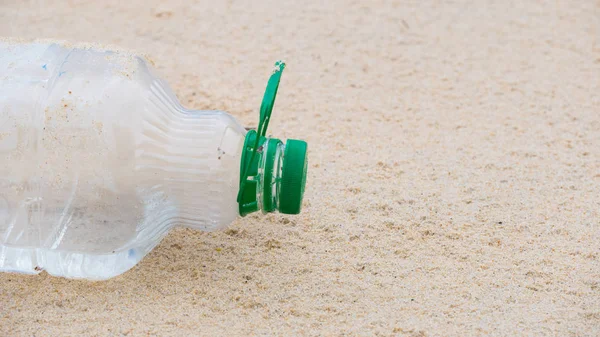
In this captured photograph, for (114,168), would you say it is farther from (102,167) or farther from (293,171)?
(293,171)

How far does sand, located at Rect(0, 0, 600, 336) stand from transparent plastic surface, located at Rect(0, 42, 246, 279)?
0.25 feet

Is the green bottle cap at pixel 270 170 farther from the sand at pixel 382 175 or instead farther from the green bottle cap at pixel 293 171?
the sand at pixel 382 175

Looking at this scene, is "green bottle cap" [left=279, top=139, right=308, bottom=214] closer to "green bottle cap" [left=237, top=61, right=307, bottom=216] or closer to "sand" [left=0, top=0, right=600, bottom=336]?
"green bottle cap" [left=237, top=61, right=307, bottom=216]

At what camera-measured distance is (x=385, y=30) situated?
2.61m

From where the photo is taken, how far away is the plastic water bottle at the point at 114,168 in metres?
1.39

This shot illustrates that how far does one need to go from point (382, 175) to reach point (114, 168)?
26.9 inches

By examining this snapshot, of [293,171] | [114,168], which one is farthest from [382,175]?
[114,168]

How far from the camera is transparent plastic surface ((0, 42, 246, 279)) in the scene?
1.40 meters

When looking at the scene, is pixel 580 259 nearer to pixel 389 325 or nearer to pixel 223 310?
pixel 389 325

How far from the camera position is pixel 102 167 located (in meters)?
1.42

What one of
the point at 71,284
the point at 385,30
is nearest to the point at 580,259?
the point at 71,284

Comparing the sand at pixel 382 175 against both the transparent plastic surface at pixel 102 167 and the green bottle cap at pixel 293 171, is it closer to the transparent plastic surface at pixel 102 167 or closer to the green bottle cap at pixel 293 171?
the transparent plastic surface at pixel 102 167

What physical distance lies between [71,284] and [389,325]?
0.59m

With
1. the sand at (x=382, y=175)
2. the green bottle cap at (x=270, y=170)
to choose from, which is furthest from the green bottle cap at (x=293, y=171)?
the sand at (x=382, y=175)
